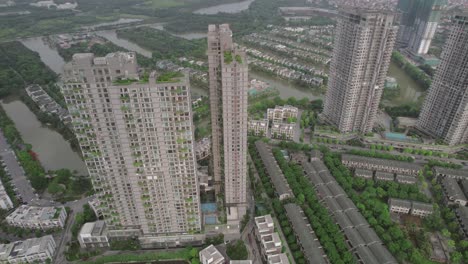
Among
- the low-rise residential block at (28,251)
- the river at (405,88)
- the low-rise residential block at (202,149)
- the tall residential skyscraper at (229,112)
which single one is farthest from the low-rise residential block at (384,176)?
the low-rise residential block at (28,251)

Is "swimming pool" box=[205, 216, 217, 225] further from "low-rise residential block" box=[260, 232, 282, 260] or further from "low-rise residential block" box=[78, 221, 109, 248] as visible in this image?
"low-rise residential block" box=[78, 221, 109, 248]

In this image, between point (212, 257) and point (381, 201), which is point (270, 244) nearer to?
point (212, 257)

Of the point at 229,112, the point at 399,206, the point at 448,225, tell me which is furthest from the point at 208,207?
the point at 448,225

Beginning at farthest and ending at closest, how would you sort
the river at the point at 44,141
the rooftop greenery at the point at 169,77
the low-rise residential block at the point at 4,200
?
the river at the point at 44,141, the low-rise residential block at the point at 4,200, the rooftop greenery at the point at 169,77

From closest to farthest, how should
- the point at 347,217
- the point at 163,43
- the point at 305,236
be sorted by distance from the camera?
the point at 305,236
the point at 347,217
the point at 163,43

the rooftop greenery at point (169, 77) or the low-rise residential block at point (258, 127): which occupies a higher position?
the rooftop greenery at point (169, 77)

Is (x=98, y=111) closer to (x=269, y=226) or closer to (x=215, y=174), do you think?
(x=215, y=174)

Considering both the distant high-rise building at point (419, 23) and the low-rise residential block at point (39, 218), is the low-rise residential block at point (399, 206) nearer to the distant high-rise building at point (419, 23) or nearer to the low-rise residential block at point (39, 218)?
the low-rise residential block at point (39, 218)
